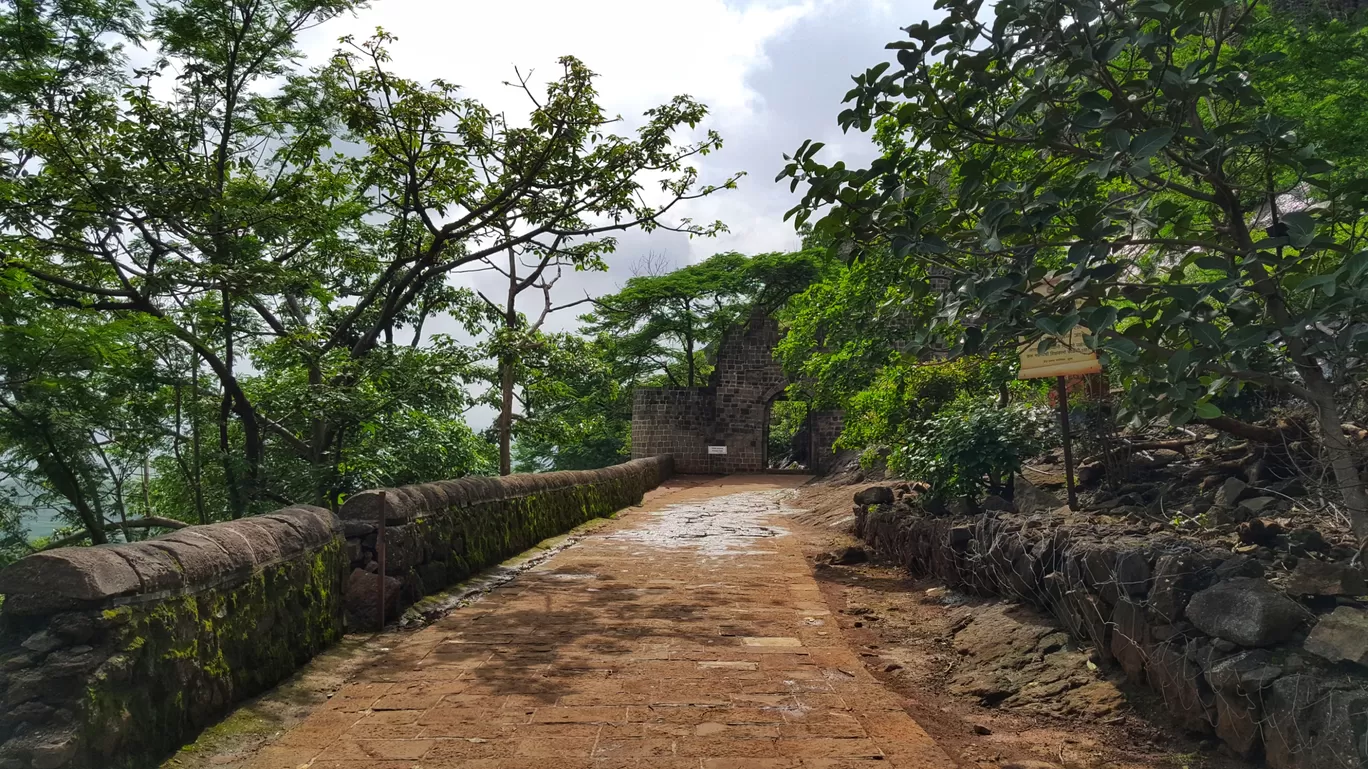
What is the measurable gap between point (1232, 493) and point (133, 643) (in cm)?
533

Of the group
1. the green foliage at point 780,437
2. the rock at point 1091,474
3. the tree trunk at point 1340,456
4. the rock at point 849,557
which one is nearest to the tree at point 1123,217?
the tree trunk at point 1340,456

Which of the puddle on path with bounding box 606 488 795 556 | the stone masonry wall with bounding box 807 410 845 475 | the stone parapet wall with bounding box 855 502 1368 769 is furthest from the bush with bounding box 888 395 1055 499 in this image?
the stone masonry wall with bounding box 807 410 845 475

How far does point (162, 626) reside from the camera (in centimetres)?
320

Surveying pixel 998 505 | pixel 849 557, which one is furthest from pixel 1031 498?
pixel 849 557

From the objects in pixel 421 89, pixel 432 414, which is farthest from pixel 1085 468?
pixel 421 89

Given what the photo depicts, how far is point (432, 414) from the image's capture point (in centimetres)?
1075

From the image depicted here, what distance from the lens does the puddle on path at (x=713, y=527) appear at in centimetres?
1064

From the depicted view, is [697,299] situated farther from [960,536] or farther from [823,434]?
[960,536]

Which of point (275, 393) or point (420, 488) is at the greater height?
point (275, 393)

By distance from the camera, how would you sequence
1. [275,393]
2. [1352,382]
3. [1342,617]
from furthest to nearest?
[275,393], [1352,382], [1342,617]

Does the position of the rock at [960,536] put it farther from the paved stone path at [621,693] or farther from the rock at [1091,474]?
the paved stone path at [621,693]

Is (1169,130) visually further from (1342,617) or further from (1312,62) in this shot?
(1312,62)

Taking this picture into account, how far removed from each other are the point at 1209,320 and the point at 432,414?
9.18m

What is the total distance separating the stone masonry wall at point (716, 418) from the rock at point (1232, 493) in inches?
952
